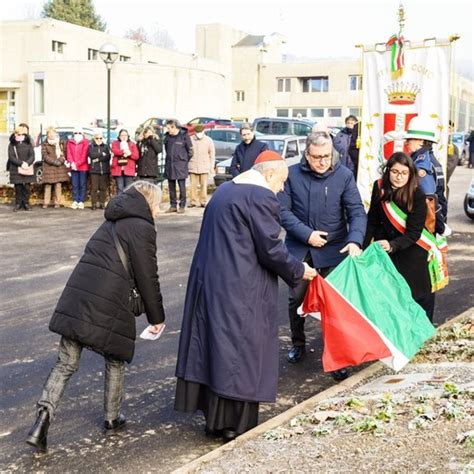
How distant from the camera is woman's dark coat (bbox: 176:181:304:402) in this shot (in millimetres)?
5152

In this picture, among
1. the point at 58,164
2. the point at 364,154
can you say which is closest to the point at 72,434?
the point at 364,154

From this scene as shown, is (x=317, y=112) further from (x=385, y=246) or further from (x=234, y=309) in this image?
(x=234, y=309)

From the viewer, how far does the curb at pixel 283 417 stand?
4.75 meters

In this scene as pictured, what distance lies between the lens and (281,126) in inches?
1308

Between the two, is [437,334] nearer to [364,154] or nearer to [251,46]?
[364,154]

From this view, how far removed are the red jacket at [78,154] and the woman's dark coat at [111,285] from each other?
13.8 metres

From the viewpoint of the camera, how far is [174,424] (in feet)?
19.0

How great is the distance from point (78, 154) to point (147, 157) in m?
1.69

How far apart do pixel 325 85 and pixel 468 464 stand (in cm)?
7516

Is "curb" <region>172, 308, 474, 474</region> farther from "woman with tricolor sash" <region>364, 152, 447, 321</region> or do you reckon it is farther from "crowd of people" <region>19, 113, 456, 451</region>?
"woman with tricolor sash" <region>364, 152, 447, 321</region>

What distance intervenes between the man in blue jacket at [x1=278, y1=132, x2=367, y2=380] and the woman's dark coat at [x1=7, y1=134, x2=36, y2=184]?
1257 centimetres

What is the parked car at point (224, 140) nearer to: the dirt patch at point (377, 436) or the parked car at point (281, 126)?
the parked car at point (281, 126)

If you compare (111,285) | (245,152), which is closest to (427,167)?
(111,285)

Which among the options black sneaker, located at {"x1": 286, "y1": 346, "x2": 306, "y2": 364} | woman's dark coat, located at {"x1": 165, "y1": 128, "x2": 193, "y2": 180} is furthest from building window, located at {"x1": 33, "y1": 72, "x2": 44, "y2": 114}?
black sneaker, located at {"x1": 286, "y1": 346, "x2": 306, "y2": 364}
